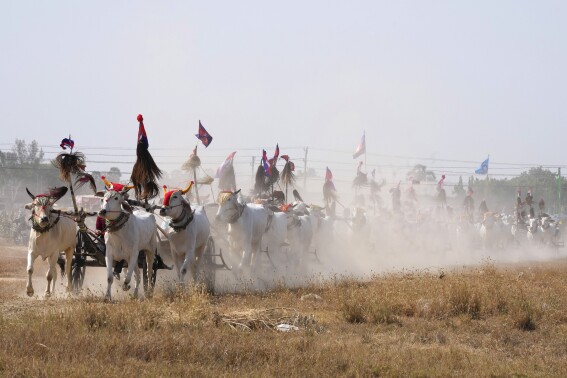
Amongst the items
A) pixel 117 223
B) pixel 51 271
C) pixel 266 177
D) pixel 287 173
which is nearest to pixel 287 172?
pixel 287 173

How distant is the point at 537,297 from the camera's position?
58.7 feet

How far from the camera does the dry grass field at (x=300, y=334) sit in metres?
11.0

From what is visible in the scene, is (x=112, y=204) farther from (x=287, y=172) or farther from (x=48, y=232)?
(x=287, y=172)

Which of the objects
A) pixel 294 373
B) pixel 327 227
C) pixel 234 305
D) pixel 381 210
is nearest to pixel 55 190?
pixel 234 305

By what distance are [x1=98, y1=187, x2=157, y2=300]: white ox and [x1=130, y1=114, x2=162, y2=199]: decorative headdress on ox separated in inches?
38.7

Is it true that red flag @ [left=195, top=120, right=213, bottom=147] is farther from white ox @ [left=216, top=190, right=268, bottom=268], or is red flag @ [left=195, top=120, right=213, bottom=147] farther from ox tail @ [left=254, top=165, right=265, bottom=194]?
white ox @ [left=216, top=190, right=268, bottom=268]

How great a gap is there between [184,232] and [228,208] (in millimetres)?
3037

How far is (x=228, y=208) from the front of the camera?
22141 mm

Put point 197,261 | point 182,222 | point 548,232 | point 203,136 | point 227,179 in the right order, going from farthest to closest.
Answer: point 548,232 < point 203,136 < point 227,179 < point 197,261 < point 182,222

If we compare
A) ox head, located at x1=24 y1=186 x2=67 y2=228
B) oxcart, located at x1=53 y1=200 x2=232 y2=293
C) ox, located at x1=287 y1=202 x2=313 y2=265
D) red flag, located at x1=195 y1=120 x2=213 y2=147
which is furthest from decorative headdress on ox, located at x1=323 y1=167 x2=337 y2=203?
ox head, located at x1=24 y1=186 x2=67 y2=228

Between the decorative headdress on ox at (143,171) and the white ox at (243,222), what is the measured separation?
303 centimetres

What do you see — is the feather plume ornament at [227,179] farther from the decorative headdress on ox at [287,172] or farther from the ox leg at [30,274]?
the ox leg at [30,274]

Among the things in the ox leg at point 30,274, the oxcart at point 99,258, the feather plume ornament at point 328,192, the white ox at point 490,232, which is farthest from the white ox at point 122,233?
the white ox at point 490,232

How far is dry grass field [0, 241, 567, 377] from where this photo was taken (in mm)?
11023
